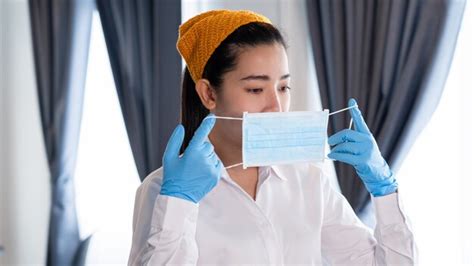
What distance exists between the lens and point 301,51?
8.97 ft

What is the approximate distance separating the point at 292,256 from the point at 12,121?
1.95m

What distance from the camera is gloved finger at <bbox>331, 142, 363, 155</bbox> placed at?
1480 mm

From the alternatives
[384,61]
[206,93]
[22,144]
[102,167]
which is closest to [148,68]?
[102,167]

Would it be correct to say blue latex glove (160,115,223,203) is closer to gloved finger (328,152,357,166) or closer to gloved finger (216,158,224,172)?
gloved finger (216,158,224,172)

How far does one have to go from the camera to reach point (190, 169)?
137 cm

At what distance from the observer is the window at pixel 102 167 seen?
2.89 meters

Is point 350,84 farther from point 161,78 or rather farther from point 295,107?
point 161,78

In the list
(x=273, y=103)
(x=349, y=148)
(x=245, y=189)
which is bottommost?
(x=245, y=189)

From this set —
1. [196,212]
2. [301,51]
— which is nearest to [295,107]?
[301,51]

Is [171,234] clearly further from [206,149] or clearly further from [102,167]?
[102,167]

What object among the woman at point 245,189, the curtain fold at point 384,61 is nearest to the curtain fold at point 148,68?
the curtain fold at point 384,61

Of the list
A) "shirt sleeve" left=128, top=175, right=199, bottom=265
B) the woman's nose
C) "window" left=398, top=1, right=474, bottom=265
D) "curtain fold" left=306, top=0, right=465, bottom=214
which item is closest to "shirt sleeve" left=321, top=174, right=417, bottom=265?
the woman's nose

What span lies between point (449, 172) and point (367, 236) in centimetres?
125

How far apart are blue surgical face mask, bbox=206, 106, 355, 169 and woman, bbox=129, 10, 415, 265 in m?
0.03
